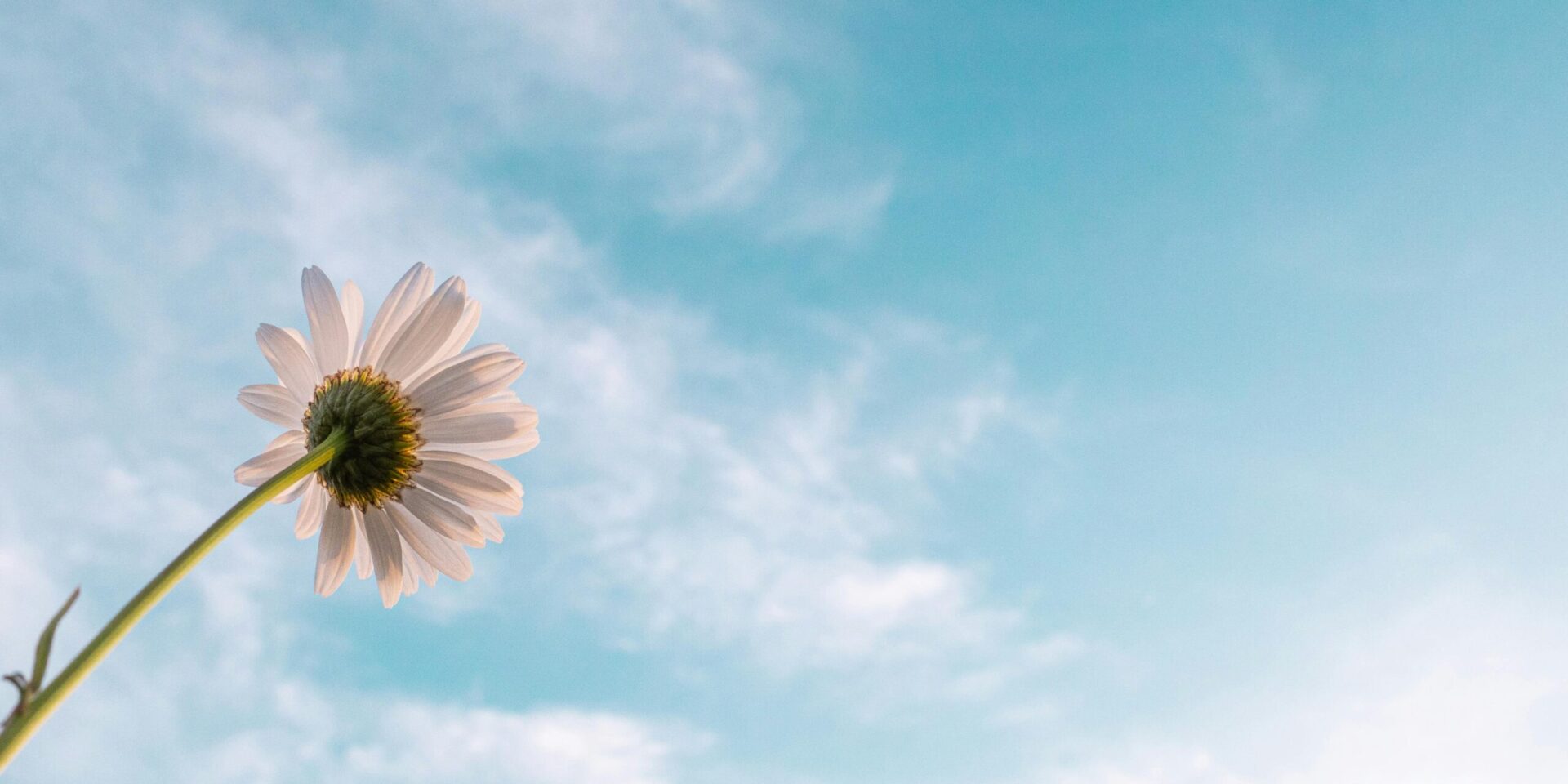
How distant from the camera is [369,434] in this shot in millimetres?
3885

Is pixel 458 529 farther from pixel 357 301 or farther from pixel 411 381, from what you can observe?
pixel 357 301

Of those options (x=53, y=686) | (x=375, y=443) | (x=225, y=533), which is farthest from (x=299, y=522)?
(x=53, y=686)

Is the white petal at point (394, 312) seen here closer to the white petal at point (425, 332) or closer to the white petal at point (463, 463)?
the white petal at point (425, 332)

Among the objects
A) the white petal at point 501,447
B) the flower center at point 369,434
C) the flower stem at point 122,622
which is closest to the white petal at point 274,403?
the flower center at point 369,434

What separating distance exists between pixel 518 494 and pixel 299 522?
875mm

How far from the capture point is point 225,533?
7.08ft

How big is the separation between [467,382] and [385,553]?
0.71 m

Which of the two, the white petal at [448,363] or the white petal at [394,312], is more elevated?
the white petal at [394,312]

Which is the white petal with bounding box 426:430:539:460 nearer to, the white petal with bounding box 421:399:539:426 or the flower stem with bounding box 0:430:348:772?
the white petal with bounding box 421:399:539:426

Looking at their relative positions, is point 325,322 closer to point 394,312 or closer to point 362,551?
point 394,312

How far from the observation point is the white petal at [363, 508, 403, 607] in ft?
13.1

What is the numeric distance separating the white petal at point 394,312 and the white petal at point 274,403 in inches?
12.3

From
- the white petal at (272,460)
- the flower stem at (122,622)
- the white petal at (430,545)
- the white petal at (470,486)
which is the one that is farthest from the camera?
the white petal at (430,545)

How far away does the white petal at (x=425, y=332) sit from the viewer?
12.9 feet
